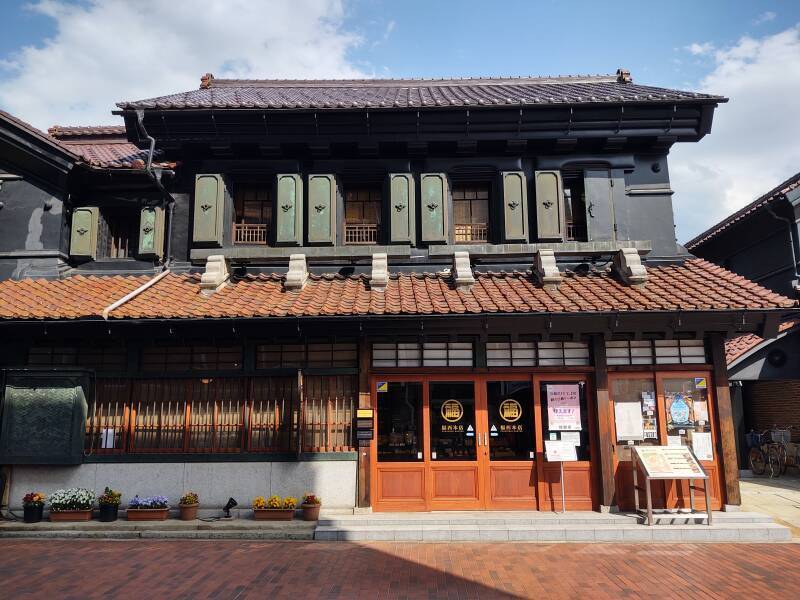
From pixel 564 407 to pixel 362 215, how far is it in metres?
6.00

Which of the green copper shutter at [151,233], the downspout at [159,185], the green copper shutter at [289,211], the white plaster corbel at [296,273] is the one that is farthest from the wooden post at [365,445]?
the green copper shutter at [151,233]

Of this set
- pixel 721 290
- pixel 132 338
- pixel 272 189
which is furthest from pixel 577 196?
pixel 132 338

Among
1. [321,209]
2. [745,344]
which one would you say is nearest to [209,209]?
[321,209]

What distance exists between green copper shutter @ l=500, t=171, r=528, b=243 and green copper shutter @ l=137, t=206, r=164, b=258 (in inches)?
296

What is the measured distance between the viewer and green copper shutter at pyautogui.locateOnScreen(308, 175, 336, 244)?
459 inches

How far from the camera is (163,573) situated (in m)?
7.44

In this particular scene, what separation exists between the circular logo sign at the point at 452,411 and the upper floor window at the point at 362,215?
404 centimetres

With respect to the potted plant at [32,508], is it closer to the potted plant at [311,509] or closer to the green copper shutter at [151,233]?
the potted plant at [311,509]

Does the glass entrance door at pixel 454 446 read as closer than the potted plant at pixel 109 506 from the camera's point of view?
No

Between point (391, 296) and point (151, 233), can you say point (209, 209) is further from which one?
point (391, 296)

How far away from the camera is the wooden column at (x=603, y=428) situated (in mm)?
9812

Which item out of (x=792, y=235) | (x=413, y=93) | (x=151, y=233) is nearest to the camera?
(x=151, y=233)

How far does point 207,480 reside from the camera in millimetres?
9969

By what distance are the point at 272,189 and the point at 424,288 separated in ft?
14.2
